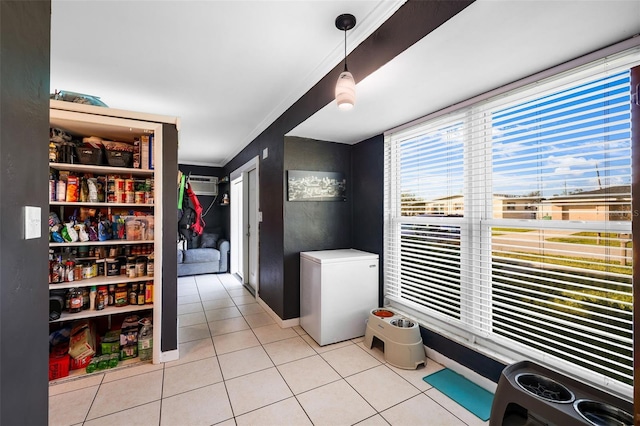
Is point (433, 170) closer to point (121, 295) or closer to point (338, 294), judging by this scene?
point (338, 294)

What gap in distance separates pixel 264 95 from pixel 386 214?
175 centimetres

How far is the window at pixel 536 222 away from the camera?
4.71 ft

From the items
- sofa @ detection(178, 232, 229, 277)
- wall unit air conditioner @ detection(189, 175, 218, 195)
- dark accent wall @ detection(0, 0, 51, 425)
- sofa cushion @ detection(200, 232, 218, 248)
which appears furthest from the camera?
wall unit air conditioner @ detection(189, 175, 218, 195)

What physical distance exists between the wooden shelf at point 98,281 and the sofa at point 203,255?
3.20 meters

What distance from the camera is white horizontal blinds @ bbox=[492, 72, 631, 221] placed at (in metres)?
1.42

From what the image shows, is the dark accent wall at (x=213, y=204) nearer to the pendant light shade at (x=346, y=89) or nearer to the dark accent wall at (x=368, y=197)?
the dark accent wall at (x=368, y=197)

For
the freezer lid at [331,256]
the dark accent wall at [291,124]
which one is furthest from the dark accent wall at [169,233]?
the freezer lid at [331,256]

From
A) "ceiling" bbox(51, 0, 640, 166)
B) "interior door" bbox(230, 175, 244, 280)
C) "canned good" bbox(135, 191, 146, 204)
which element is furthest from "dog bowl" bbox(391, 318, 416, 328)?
"interior door" bbox(230, 175, 244, 280)

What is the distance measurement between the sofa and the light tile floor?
2.92m

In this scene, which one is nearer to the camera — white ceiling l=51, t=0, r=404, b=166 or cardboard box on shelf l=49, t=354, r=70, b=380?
white ceiling l=51, t=0, r=404, b=166

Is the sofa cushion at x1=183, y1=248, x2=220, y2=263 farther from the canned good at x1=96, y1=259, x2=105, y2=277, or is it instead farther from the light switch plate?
the light switch plate

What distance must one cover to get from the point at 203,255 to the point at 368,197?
3.88 meters

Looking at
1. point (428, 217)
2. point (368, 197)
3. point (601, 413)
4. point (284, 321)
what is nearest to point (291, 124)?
point (368, 197)

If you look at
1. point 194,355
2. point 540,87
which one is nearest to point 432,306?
point 540,87
